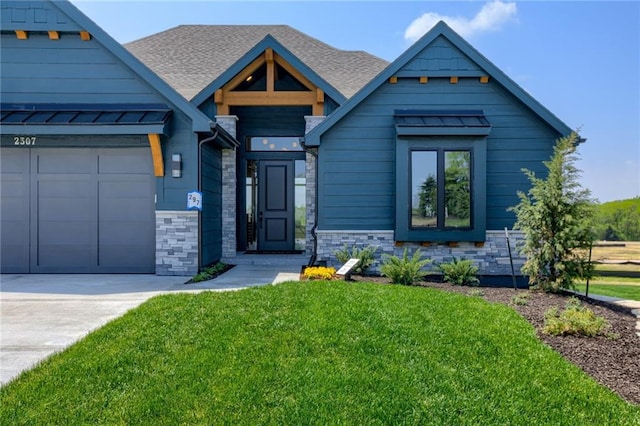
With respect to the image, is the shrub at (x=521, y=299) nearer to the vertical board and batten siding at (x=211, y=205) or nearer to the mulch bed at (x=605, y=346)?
the mulch bed at (x=605, y=346)

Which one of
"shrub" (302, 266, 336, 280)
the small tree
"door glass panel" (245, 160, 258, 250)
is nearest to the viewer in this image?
the small tree

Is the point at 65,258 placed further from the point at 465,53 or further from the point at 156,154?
the point at 465,53

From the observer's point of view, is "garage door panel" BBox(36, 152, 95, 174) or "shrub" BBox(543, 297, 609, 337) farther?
"garage door panel" BBox(36, 152, 95, 174)

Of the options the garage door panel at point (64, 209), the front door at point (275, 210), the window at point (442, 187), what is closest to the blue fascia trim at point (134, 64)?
the garage door panel at point (64, 209)

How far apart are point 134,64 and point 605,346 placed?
8551 millimetres

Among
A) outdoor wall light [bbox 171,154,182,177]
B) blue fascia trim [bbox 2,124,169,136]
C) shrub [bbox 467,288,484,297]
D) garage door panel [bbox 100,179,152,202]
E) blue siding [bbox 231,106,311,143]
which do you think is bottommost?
shrub [bbox 467,288,484,297]

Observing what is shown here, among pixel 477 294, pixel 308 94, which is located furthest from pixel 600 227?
pixel 308 94

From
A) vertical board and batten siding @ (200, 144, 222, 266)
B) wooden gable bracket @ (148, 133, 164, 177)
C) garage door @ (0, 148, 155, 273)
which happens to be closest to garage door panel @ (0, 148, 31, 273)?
garage door @ (0, 148, 155, 273)

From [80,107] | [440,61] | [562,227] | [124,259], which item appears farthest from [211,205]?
[562,227]

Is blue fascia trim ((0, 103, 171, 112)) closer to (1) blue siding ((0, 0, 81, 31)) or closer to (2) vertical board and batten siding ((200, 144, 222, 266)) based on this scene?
(2) vertical board and batten siding ((200, 144, 222, 266))

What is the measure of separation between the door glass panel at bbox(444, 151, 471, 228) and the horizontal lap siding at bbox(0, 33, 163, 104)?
5953 mm

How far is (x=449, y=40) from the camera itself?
26.4 ft

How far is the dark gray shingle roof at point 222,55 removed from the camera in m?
11.0

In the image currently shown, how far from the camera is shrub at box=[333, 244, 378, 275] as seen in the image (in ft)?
25.4
